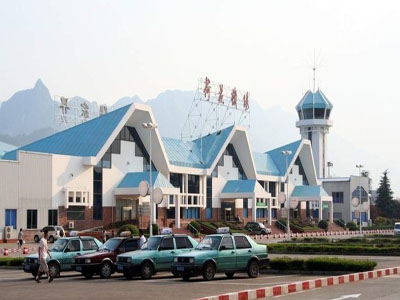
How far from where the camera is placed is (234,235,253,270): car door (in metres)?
22.3

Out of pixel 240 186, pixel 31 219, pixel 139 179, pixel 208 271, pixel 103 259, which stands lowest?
pixel 208 271

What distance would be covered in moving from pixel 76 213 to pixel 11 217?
24.0ft

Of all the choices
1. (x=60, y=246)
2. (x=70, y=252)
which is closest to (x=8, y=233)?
(x=60, y=246)

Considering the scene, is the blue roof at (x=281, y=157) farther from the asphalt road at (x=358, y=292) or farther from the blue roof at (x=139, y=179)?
the asphalt road at (x=358, y=292)

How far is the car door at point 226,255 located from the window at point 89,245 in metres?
6.12

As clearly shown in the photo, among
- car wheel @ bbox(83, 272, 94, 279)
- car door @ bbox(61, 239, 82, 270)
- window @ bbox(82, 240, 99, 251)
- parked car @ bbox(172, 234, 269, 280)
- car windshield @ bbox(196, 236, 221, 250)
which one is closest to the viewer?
parked car @ bbox(172, 234, 269, 280)

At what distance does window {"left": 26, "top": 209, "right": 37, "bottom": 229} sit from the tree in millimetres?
74501

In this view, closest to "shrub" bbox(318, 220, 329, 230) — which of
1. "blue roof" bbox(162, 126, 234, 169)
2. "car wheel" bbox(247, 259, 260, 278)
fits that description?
"blue roof" bbox(162, 126, 234, 169)

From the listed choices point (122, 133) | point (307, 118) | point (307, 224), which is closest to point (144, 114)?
point (122, 133)

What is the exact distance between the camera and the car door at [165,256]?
23312 mm

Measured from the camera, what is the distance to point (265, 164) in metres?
89.2

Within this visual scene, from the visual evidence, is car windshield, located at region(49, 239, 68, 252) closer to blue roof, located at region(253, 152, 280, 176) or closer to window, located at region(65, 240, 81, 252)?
window, located at region(65, 240, 81, 252)

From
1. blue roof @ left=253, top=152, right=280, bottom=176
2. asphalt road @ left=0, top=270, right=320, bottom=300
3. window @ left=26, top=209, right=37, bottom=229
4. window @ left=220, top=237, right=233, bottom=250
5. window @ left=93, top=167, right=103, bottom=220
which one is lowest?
asphalt road @ left=0, top=270, right=320, bottom=300

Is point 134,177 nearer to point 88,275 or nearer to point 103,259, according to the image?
point 103,259
